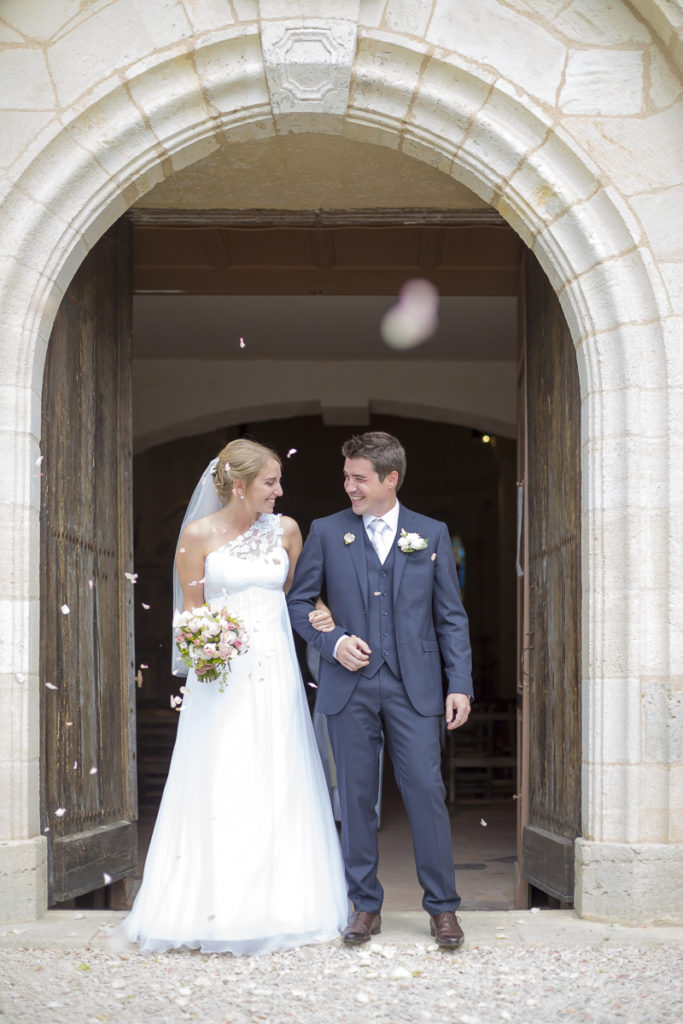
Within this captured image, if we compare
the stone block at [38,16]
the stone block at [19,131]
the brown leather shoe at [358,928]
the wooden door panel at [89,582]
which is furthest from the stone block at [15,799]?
the stone block at [38,16]

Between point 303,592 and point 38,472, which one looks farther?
point 38,472

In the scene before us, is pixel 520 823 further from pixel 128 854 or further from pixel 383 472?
pixel 383 472

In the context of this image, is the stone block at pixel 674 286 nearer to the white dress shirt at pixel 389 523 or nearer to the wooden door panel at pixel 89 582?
the white dress shirt at pixel 389 523

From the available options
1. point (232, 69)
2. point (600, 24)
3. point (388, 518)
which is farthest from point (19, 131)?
point (600, 24)

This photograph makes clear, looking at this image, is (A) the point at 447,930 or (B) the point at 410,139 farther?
(B) the point at 410,139

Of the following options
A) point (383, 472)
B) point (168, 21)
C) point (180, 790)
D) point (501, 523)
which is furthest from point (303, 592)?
point (501, 523)

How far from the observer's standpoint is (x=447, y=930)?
393 centimetres

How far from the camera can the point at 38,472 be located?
14.8 feet

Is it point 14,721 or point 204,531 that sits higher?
point 204,531

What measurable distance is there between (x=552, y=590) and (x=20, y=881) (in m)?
2.55

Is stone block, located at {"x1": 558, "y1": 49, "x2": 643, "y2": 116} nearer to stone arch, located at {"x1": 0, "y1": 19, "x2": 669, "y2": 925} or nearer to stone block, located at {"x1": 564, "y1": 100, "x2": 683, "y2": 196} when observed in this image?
stone block, located at {"x1": 564, "y1": 100, "x2": 683, "y2": 196}

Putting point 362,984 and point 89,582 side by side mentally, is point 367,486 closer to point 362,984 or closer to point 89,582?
point 362,984

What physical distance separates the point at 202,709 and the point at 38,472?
1.15 metres

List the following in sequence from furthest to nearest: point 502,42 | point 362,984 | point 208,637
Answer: point 502,42
point 208,637
point 362,984
